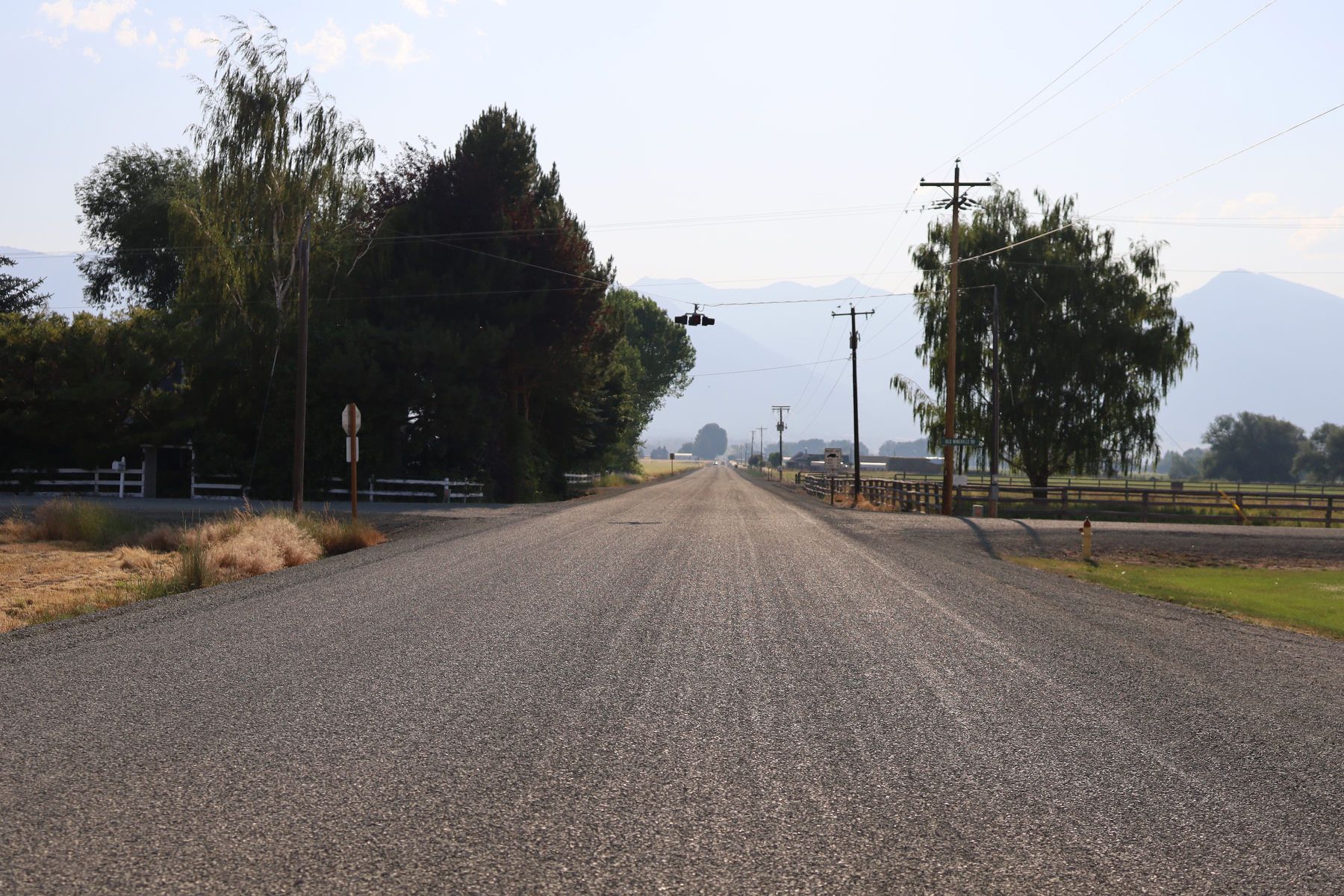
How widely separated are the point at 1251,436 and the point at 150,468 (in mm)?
145480

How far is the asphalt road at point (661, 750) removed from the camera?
413cm

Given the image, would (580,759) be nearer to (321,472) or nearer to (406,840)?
(406,840)

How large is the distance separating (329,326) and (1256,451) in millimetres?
139246

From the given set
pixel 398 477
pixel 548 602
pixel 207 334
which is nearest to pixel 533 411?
pixel 398 477

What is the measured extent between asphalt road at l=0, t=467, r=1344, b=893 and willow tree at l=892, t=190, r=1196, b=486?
104 feet

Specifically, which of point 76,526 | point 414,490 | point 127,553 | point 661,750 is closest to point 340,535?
point 127,553

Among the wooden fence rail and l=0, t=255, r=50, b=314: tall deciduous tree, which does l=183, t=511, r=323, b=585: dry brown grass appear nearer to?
the wooden fence rail

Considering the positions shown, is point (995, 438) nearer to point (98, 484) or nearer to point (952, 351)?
point (952, 351)

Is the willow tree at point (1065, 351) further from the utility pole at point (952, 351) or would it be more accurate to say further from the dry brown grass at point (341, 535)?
the dry brown grass at point (341, 535)

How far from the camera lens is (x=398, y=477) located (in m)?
35.8

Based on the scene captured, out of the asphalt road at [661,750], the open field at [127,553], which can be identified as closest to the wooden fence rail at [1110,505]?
the open field at [127,553]

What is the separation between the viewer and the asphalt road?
413 centimetres

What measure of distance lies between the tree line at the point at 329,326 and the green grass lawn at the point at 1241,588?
76.9 ft

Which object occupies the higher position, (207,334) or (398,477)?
(207,334)
